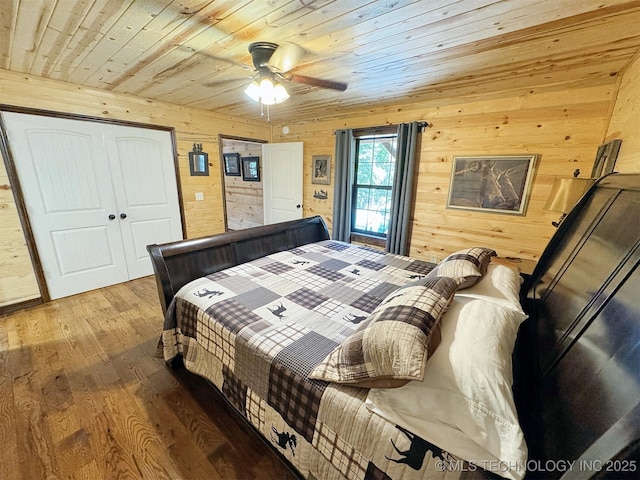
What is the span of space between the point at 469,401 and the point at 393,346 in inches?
9.9

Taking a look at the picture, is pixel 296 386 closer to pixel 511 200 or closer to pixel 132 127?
pixel 511 200

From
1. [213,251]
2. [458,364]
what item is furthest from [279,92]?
[458,364]

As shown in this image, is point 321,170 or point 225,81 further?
point 321,170

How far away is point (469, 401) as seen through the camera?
0.73 meters

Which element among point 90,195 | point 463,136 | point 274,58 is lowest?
point 90,195

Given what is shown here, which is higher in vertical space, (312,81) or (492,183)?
(312,81)

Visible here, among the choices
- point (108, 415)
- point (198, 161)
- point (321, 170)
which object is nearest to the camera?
point (108, 415)

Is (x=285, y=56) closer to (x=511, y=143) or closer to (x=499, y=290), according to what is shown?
(x=499, y=290)

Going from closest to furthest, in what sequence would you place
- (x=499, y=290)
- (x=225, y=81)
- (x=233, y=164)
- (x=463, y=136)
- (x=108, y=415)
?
1. (x=499, y=290)
2. (x=108, y=415)
3. (x=225, y=81)
4. (x=463, y=136)
5. (x=233, y=164)

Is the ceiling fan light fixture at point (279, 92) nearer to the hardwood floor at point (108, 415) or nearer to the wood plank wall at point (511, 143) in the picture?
the wood plank wall at point (511, 143)

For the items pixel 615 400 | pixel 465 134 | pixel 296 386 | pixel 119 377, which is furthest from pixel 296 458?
pixel 465 134

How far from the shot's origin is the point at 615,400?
22.2 inches

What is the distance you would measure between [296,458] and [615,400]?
43.1 inches

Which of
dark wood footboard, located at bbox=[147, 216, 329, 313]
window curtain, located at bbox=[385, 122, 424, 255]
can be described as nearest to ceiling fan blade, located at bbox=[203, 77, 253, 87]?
dark wood footboard, located at bbox=[147, 216, 329, 313]
